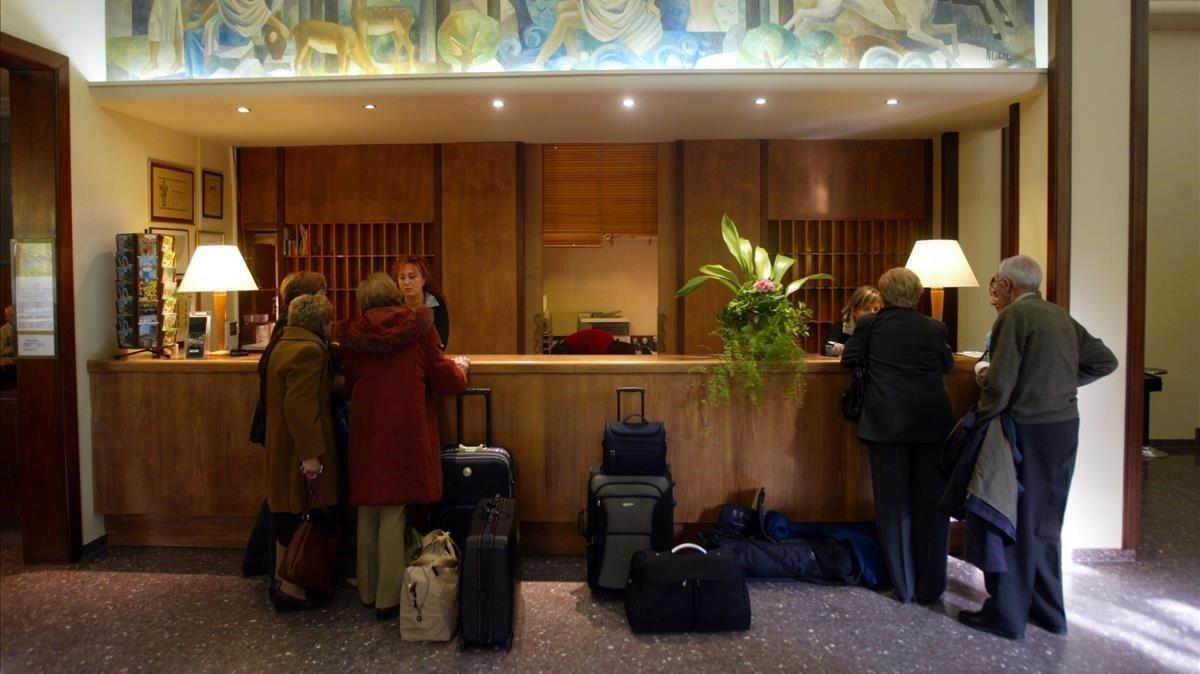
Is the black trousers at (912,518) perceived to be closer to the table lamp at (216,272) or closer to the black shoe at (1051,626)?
the black shoe at (1051,626)

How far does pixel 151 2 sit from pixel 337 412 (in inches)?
112

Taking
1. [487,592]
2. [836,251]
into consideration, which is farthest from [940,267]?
[487,592]

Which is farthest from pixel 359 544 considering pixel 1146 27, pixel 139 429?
pixel 1146 27

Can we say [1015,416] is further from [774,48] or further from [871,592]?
[774,48]

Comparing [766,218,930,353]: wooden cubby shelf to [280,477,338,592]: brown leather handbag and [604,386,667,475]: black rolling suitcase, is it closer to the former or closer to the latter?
[604,386,667,475]: black rolling suitcase

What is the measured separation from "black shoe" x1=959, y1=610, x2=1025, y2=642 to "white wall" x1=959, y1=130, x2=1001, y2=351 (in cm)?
344

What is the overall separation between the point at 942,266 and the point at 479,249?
3542mm

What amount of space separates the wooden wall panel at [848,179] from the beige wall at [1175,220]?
227 centimetres

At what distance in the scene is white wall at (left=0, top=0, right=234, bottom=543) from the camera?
4.14 m

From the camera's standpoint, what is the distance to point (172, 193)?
522cm

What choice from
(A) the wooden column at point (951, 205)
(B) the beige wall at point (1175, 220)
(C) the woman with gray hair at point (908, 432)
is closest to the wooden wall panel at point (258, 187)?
(C) the woman with gray hair at point (908, 432)

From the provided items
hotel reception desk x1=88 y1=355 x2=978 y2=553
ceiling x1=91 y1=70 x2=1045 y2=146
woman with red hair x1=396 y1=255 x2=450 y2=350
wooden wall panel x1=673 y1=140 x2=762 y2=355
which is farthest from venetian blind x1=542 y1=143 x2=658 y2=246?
hotel reception desk x1=88 y1=355 x2=978 y2=553

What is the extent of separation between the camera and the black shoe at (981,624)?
10.5ft

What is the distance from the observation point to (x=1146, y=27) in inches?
155
